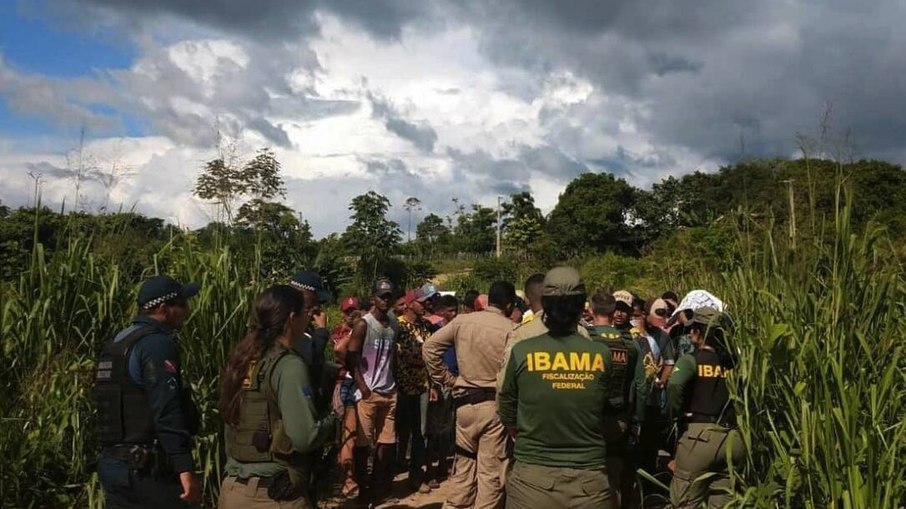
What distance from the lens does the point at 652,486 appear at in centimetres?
602

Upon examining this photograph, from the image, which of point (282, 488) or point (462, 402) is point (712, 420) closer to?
point (462, 402)

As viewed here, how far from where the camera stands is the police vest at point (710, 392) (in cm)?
400

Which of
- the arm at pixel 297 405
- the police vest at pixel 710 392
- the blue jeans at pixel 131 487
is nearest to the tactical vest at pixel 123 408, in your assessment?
the blue jeans at pixel 131 487

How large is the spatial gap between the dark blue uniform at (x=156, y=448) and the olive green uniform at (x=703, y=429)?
8.57 feet

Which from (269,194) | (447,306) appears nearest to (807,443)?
(447,306)

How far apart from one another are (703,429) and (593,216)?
138 ft

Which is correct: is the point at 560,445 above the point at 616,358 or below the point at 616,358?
below

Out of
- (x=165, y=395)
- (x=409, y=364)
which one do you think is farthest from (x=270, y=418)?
(x=409, y=364)

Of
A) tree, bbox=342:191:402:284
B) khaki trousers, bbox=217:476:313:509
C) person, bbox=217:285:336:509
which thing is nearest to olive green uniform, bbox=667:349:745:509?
person, bbox=217:285:336:509

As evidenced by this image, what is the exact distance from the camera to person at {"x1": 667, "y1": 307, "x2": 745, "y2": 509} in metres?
3.96

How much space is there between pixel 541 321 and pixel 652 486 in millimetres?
2677

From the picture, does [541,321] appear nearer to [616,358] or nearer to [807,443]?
[616,358]

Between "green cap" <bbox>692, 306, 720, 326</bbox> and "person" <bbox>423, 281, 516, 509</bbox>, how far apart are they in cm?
122

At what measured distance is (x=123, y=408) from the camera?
3.20 meters
